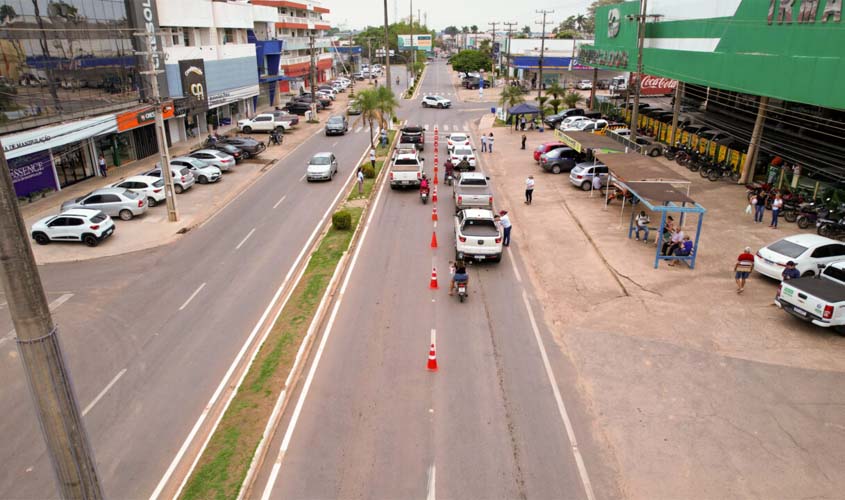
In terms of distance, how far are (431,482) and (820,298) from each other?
12.1 metres

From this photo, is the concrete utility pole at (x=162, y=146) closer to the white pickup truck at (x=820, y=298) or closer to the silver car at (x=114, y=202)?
the silver car at (x=114, y=202)

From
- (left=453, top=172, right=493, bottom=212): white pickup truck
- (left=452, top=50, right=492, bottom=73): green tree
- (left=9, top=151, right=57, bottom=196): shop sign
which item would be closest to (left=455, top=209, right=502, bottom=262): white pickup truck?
(left=453, top=172, right=493, bottom=212): white pickup truck

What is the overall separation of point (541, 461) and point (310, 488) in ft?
14.4

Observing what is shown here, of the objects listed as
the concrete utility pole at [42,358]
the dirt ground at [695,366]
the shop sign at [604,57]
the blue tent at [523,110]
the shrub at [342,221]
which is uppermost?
the shop sign at [604,57]

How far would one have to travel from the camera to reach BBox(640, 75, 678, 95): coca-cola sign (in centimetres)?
6912

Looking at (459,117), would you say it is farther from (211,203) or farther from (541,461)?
(541,461)

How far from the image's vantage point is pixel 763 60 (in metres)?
27.0

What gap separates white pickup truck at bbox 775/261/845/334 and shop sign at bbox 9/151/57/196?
3347 cm

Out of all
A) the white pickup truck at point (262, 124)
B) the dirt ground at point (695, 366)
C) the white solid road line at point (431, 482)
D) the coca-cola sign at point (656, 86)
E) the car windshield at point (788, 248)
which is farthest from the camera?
the coca-cola sign at point (656, 86)

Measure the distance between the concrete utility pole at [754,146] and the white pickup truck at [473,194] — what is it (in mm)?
15048

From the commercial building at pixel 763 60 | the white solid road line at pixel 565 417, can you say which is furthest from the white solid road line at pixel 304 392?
the commercial building at pixel 763 60

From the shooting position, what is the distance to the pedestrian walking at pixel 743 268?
18.0 meters

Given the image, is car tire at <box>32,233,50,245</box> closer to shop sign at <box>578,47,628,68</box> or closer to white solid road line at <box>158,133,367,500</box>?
white solid road line at <box>158,133,367,500</box>

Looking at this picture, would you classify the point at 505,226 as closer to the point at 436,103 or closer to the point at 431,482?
the point at 431,482
